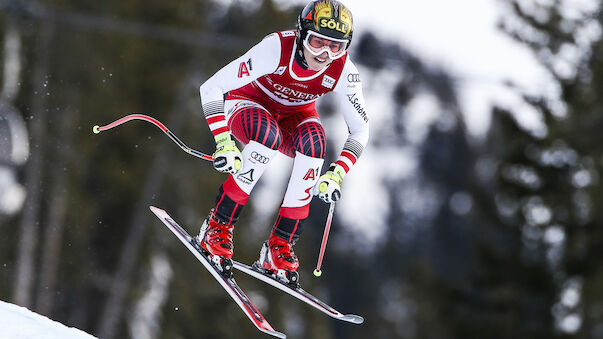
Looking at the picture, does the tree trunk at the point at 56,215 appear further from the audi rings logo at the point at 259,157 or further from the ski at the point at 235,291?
the audi rings logo at the point at 259,157

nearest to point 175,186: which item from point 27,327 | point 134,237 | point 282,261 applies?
point 134,237

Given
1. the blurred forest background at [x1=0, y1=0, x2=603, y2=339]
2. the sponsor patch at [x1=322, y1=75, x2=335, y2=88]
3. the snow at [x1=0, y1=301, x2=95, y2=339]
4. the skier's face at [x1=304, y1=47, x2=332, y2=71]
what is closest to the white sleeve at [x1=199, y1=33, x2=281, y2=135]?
the skier's face at [x1=304, y1=47, x2=332, y2=71]

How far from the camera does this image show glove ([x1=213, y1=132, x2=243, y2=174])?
6230mm

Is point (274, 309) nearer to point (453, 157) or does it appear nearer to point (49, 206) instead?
point (49, 206)

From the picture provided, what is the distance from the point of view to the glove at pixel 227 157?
6230mm

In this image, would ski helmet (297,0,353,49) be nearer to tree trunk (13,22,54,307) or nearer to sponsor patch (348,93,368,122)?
sponsor patch (348,93,368,122)

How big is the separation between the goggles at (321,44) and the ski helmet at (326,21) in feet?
0.08

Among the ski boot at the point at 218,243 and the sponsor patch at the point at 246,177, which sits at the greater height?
the sponsor patch at the point at 246,177

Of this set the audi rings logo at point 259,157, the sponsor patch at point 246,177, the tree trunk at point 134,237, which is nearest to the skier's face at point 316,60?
the audi rings logo at point 259,157

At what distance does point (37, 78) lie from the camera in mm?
23891

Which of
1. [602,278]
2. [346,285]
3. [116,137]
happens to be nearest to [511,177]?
[602,278]

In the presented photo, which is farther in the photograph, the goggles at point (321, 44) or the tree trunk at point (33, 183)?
the tree trunk at point (33, 183)

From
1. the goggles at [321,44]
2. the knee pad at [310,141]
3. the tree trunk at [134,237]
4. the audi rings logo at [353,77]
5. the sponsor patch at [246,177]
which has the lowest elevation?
the tree trunk at [134,237]

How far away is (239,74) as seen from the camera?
642 cm
